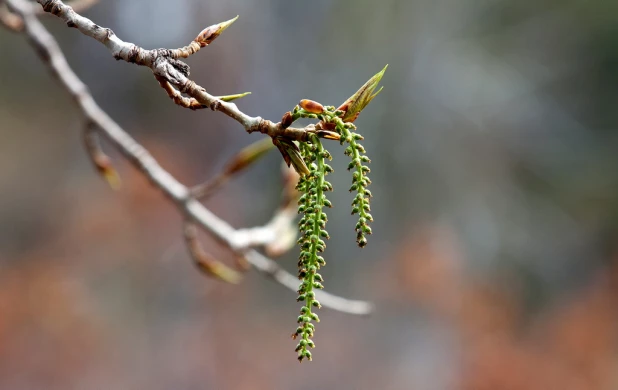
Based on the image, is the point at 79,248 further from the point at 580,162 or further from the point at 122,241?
the point at 580,162

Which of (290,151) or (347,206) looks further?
(347,206)

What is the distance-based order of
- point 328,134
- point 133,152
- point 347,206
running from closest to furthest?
point 328,134
point 133,152
point 347,206

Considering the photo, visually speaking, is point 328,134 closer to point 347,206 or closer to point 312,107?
point 312,107

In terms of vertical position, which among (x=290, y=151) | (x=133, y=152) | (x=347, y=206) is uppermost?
(x=347, y=206)

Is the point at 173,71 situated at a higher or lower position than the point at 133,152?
lower

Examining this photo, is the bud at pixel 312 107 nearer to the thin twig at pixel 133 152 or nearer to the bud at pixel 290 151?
the bud at pixel 290 151

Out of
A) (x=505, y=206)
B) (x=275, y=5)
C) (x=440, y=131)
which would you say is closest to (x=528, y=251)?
(x=505, y=206)

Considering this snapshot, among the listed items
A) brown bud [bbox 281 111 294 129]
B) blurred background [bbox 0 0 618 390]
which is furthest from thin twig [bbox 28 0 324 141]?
blurred background [bbox 0 0 618 390]

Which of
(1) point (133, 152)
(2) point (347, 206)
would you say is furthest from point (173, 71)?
(2) point (347, 206)

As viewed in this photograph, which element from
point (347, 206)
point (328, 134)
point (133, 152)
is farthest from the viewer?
point (347, 206)

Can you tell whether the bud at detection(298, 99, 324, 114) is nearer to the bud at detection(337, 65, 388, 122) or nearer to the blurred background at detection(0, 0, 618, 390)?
the bud at detection(337, 65, 388, 122)
